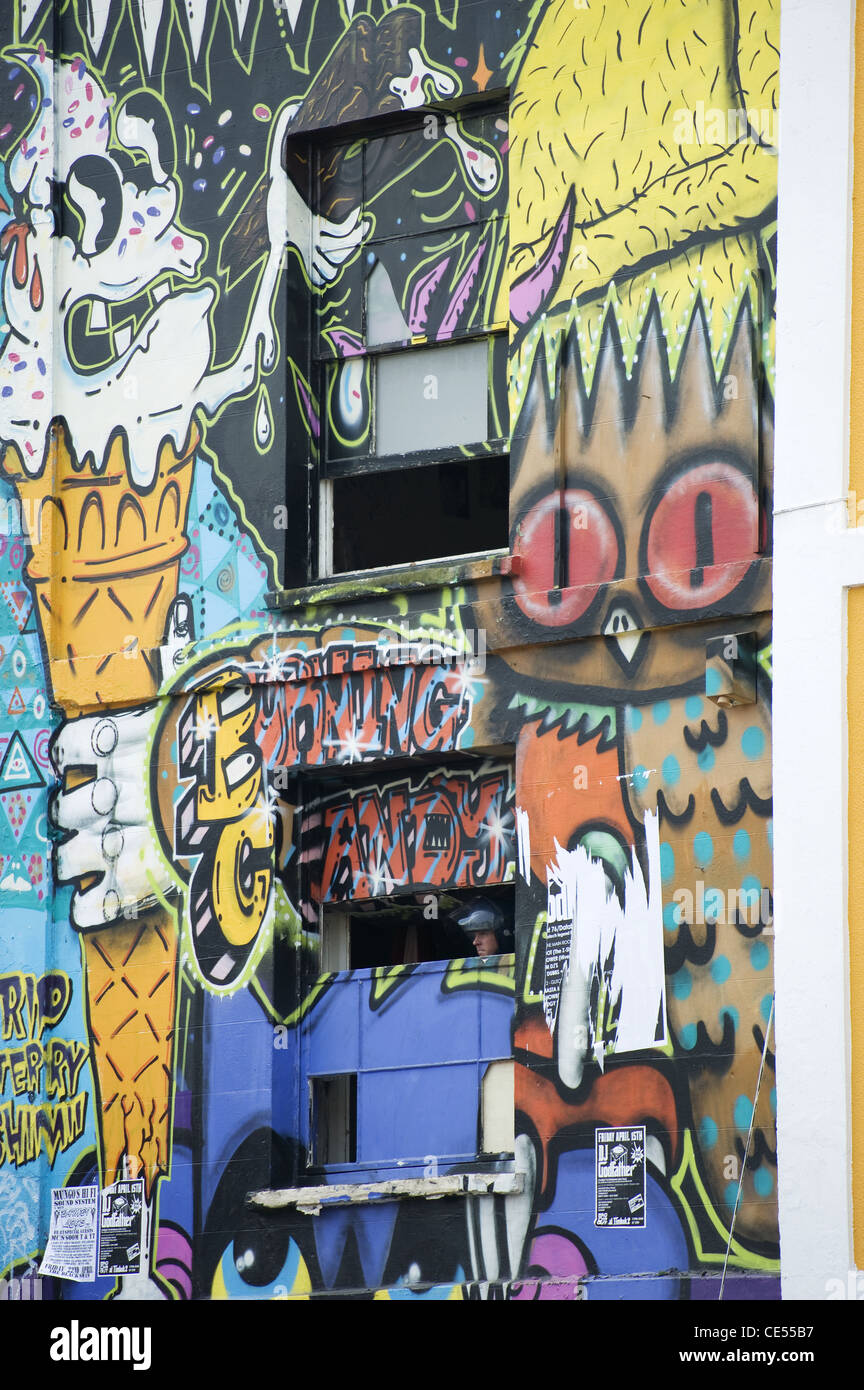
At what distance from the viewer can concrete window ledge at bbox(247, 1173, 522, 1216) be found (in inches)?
508

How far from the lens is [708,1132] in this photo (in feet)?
40.4

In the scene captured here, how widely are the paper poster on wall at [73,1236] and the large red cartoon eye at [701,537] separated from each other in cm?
540

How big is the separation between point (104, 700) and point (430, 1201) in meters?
4.10

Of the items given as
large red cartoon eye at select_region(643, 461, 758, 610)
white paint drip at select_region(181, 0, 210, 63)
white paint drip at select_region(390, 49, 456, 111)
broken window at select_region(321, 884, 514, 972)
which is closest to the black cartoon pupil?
white paint drip at select_region(181, 0, 210, 63)

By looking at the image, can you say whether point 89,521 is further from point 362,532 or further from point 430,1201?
point 430,1201

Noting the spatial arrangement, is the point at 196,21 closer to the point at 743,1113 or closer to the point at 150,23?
the point at 150,23

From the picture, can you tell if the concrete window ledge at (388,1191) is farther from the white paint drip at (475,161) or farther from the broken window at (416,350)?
the white paint drip at (475,161)

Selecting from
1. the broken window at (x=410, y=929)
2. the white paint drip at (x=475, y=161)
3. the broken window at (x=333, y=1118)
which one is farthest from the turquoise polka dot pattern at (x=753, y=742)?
the white paint drip at (x=475, y=161)

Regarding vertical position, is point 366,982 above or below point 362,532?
below

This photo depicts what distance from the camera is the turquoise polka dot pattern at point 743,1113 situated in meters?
12.2

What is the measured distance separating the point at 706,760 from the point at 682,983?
4.23 ft

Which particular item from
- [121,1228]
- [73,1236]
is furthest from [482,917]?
[73,1236]

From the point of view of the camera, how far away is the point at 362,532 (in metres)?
14.8
